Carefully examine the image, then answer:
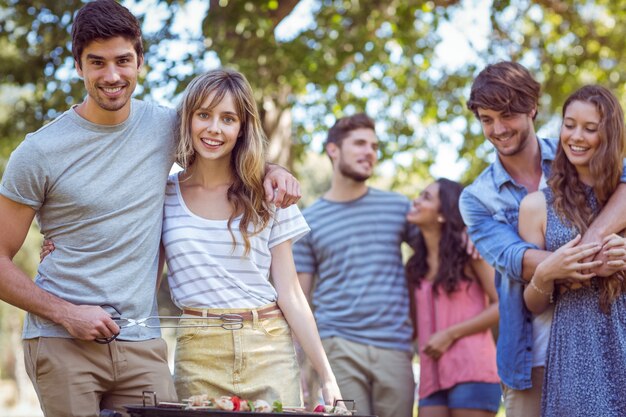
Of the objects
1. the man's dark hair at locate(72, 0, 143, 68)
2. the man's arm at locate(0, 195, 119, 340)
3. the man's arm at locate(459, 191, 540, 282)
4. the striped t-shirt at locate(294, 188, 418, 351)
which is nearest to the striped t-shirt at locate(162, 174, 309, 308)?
the man's arm at locate(0, 195, 119, 340)

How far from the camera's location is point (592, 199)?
363 cm

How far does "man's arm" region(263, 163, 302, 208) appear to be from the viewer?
3.42 m

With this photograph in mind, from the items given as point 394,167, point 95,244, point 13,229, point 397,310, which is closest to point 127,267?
point 95,244

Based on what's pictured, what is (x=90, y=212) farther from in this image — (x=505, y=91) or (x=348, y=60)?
(x=348, y=60)

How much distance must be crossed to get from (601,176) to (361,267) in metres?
2.25

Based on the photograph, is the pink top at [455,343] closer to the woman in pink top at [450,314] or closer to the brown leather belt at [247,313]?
the woman in pink top at [450,314]

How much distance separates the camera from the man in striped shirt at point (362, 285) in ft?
17.9

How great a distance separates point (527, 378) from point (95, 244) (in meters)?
1.93

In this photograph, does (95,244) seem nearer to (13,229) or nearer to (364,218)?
(13,229)

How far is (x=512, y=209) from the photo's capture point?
13.0 ft

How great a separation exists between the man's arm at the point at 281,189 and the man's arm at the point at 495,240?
0.96 m

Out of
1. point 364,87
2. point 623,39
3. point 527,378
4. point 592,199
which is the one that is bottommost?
point 527,378

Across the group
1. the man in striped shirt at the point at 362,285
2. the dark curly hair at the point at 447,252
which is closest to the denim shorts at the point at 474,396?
the man in striped shirt at the point at 362,285

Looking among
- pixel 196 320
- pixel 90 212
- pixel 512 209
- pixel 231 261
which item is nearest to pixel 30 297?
pixel 90 212
